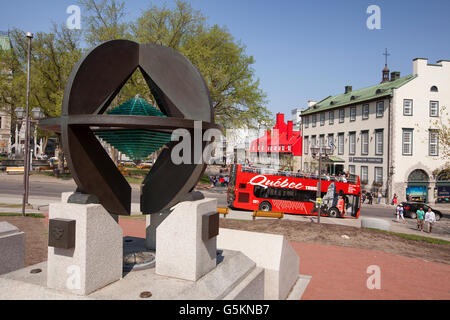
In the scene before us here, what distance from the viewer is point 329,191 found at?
85.2 feet

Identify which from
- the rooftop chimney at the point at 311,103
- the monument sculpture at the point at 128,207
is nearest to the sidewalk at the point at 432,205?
the rooftop chimney at the point at 311,103

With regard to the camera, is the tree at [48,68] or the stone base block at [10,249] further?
the tree at [48,68]

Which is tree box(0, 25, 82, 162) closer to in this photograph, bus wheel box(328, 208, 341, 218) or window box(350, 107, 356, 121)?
bus wheel box(328, 208, 341, 218)

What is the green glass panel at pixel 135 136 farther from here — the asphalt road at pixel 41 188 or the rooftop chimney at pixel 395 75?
the rooftop chimney at pixel 395 75

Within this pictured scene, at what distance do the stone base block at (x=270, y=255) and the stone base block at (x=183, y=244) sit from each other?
1904 mm

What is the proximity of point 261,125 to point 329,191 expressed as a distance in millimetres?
10704

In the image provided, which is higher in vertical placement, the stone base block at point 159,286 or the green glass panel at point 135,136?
the green glass panel at point 135,136

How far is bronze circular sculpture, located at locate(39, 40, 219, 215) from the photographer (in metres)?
5.95

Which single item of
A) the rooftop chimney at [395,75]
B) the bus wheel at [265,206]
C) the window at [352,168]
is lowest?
the bus wheel at [265,206]

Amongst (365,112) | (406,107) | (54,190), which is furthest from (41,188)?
(406,107)

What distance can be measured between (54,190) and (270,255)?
26692 millimetres

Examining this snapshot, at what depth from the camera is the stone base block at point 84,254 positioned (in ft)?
18.7
